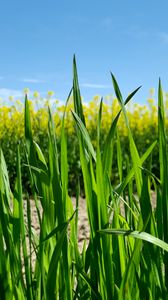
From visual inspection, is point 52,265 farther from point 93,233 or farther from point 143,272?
point 143,272

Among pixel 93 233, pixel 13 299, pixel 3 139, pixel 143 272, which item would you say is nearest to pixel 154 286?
pixel 143 272

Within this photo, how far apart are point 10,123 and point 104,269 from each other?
7.52 meters

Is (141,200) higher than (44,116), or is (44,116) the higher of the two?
(44,116)

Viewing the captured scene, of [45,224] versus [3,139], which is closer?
[45,224]

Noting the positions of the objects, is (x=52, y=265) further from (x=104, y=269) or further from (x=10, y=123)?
(x=10, y=123)

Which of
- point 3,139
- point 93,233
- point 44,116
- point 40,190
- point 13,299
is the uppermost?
point 44,116

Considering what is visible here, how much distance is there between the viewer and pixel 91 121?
365 inches

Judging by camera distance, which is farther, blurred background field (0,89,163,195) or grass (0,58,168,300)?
blurred background field (0,89,163,195)

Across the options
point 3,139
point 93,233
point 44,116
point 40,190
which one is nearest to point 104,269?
point 93,233

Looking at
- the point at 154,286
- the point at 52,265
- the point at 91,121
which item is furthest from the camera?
the point at 91,121

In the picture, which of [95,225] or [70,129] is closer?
[95,225]

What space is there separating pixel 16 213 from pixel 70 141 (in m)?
7.31

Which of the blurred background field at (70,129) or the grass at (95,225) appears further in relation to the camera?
the blurred background field at (70,129)

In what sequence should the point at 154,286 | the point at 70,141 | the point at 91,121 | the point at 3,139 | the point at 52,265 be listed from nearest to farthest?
the point at 52,265 < the point at 154,286 < the point at 3,139 < the point at 70,141 < the point at 91,121
